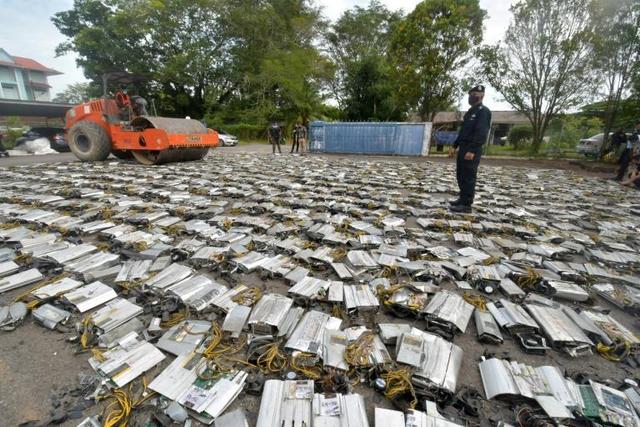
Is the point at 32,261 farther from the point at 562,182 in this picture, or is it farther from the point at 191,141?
the point at 562,182

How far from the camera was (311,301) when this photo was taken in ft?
7.48

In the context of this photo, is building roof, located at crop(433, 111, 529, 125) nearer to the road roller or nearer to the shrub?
the shrub

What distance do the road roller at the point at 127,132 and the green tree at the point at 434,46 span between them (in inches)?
493

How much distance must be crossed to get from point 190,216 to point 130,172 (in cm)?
452

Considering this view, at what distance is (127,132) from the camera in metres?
8.25

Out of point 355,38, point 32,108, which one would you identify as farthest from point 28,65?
point 355,38

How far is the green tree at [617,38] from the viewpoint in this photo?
11.6 metres

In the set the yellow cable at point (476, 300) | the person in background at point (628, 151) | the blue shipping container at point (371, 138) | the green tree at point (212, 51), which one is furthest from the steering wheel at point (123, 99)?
the green tree at point (212, 51)

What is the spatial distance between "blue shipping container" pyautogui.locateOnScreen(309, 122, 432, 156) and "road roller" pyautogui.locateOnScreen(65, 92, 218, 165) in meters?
7.56

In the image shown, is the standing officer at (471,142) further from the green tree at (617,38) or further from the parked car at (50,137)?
the parked car at (50,137)

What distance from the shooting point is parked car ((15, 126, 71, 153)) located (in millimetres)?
15625

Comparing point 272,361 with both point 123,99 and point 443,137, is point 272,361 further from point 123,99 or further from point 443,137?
point 443,137

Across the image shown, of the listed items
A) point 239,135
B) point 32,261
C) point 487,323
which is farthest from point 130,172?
point 239,135

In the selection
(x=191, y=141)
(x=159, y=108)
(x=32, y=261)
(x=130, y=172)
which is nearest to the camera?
(x=32, y=261)
